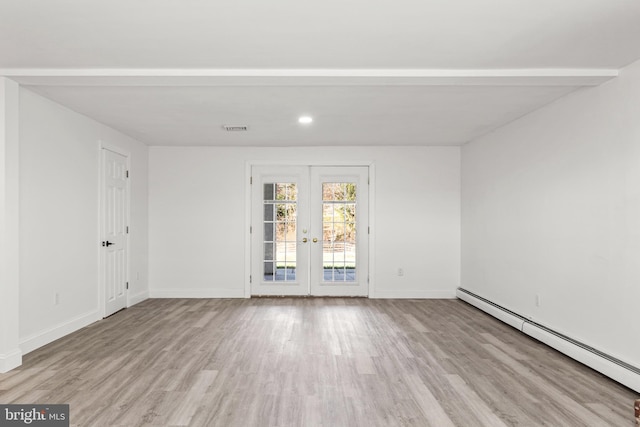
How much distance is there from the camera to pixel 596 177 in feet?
11.5

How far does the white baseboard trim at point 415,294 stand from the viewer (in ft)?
21.4

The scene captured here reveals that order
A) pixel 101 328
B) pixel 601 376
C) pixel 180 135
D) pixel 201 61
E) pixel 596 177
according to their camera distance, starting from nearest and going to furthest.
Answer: pixel 201 61, pixel 601 376, pixel 596 177, pixel 101 328, pixel 180 135

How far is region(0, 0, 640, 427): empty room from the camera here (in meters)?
2.60

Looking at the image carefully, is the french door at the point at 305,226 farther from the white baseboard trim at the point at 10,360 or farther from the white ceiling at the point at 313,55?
the white baseboard trim at the point at 10,360

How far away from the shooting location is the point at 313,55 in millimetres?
2914

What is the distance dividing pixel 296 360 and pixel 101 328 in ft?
8.09

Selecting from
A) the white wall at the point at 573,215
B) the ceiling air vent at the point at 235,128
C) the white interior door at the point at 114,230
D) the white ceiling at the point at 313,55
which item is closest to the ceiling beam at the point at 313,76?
the white ceiling at the point at 313,55

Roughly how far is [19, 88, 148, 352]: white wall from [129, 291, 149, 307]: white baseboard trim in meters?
0.89

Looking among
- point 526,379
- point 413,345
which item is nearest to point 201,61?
point 413,345

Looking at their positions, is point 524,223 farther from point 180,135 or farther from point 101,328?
point 101,328

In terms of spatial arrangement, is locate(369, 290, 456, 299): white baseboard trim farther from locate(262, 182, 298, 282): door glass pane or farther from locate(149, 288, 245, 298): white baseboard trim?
locate(149, 288, 245, 298): white baseboard trim

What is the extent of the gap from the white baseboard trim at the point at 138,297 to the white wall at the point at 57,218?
89cm

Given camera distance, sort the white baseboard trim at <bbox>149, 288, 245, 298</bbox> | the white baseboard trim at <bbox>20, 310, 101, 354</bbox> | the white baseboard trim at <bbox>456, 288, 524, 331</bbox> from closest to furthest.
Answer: the white baseboard trim at <bbox>20, 310, 101, 354</bbox>, the white baseboard trim at <bbox>456, 288, 524, 331</bbox>, the white baseboard trim at <bbox>149, 288, 245, 298</bbox>

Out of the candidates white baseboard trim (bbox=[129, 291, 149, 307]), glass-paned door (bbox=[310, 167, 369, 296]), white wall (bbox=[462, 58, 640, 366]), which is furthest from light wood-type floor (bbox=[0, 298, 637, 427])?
glass-paned door (bbox=[310, 167, 369, 296])
